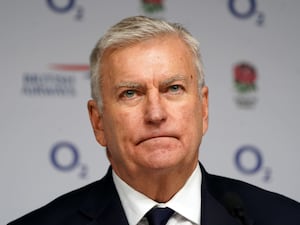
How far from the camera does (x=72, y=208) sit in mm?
1756

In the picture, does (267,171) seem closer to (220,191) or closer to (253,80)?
(253,80)

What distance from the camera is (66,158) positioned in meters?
2.42

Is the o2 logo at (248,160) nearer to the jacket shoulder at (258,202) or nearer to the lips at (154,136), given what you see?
the jacket shoulder at (258,202)

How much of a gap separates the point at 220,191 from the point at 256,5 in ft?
4.01

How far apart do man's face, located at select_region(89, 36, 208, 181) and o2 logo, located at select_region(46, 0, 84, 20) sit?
32.9 inches

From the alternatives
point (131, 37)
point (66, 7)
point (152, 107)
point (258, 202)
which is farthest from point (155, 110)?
point (66, 7)

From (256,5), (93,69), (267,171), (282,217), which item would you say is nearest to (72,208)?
(93,69)

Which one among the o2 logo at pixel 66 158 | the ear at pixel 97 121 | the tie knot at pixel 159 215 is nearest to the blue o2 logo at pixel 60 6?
the o2 logo at pixel 66 158

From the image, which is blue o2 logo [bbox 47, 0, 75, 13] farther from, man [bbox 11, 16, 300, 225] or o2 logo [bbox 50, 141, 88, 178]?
man [bbox 11, 16, 300, 225]

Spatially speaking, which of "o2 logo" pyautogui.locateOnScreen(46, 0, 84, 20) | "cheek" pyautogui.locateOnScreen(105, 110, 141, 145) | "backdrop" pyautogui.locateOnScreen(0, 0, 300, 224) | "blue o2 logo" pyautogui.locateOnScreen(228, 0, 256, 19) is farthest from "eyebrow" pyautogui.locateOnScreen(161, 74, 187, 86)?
"blue o2 logo" pyautogui.locateOnScreen(228, 0, 256, 19)

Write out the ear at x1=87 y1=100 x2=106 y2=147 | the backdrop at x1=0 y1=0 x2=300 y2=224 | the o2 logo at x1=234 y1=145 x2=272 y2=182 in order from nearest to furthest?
1. the ear at x1=87 y1=100 x2=106 y2=147
2. the backdrop at x1=0 y1=0 x2=300 y2=224
3. the o2 logo at x1=234 y1=145 x2=272 y2=182

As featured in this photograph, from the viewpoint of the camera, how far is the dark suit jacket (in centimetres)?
168

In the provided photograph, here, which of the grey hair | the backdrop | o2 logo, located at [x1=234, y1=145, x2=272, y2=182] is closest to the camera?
the grey hair

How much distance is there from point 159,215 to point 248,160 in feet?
3.43
